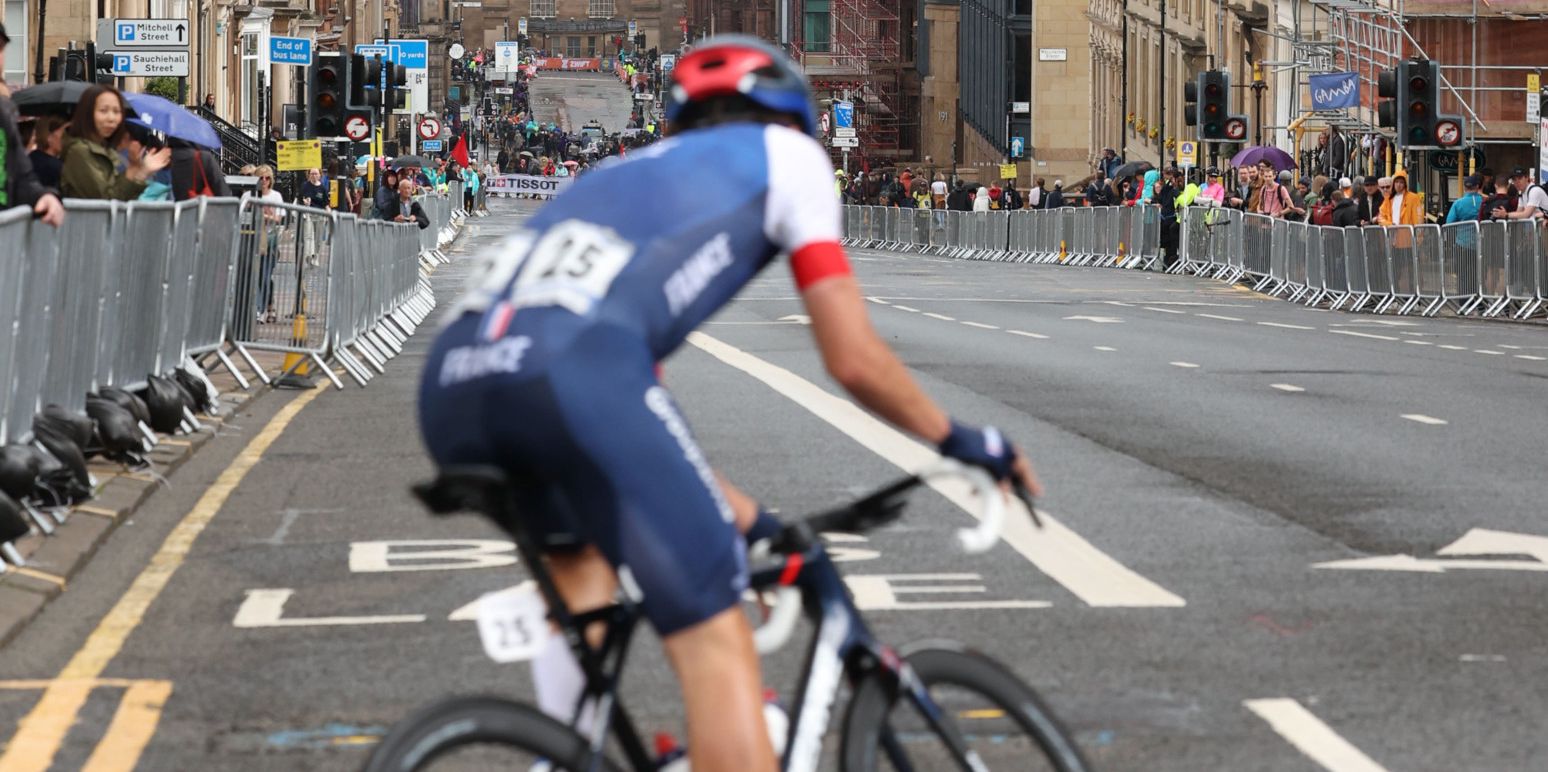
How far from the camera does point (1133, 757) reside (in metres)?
6.86

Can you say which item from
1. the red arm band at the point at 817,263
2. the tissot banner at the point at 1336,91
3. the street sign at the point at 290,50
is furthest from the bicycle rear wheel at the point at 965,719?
the tissot banner at the point at 1336,91

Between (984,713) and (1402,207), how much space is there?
106 feet

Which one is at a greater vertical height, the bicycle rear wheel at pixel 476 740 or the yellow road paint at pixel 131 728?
the bicycle rear wheel at pixel 476 740

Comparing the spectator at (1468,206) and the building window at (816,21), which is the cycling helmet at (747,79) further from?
the building window at (816,21)

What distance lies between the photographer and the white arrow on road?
1013 centimetres

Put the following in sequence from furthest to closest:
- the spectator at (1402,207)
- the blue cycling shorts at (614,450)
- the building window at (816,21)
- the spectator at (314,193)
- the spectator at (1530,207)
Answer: the building window at (816,21) < the spectator at (314,193) < the spectator at (1402,207) < the spectator at (1530,207) < the blue cycling shorts at (614,450)

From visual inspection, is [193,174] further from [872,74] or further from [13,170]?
[872,74]

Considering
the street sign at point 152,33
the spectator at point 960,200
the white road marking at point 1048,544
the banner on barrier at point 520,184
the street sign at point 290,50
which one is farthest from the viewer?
the banner on barrier at point 520,184

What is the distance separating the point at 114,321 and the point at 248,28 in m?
61.9

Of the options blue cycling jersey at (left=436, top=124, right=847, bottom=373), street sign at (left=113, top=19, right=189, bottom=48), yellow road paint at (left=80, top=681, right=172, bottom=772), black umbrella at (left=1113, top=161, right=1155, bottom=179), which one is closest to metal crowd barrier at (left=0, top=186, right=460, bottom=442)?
yellow road paint at (left=80, top=681, right=172, bottom=772)

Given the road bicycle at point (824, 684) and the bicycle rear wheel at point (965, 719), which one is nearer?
the road bicycle at point (824, 684)

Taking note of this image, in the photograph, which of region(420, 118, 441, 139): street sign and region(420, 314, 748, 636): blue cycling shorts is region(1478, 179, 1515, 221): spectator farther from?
region(420, 118, 441, 139): street sign

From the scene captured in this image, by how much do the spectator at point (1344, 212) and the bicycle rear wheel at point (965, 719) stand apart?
33162mm

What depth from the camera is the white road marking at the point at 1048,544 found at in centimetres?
950
